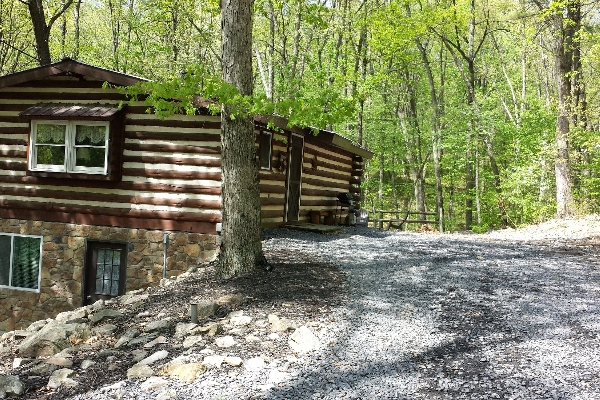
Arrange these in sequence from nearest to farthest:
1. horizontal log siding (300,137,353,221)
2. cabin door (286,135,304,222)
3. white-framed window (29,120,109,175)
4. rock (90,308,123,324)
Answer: rock (90,308,123,324) < white-framed window (29,120,109,175) < cabin door (286,135,304,222) < horizontal log siding (300,137,353,221)

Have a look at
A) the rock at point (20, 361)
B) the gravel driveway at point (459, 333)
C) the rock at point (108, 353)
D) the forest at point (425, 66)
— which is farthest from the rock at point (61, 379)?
the forest at point (425, 66)

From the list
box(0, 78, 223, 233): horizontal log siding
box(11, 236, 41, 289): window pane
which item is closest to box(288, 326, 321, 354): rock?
box(0, 78, 223, 233): horizontal log siding

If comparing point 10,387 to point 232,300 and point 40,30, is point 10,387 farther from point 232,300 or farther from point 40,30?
point 40,30

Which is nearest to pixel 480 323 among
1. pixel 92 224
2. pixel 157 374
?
pixel 157 374

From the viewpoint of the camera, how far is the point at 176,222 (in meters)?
9.38

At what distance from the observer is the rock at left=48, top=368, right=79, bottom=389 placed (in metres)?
4.00

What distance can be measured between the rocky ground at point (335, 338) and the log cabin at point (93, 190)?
215cm

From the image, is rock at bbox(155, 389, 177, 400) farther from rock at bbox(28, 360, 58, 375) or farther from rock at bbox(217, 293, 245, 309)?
rock at bbox(217, 293, 245, 309)

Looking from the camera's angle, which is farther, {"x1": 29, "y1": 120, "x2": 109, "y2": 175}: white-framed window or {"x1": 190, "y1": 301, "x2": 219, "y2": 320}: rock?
{"x1": 29, "y1": 120, "x2": 109, "y2": 175}: white-framed window

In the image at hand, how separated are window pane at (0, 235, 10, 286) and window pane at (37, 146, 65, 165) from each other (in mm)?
2086

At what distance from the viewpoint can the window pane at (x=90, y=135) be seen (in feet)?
31.7

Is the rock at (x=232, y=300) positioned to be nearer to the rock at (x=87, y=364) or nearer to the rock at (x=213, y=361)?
the rock at (x=213, y=361)

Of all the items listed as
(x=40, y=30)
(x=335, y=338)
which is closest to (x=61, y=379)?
(x=335, y=338)

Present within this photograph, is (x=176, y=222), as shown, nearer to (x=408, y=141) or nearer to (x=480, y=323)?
(x=480, y=323)
